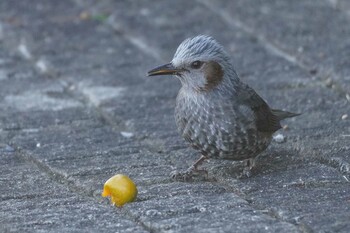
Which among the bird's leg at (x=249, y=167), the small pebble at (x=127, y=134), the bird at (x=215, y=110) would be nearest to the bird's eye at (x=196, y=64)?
the bird at (x=215, y=110)

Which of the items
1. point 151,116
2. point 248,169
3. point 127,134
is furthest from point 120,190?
point 151,116

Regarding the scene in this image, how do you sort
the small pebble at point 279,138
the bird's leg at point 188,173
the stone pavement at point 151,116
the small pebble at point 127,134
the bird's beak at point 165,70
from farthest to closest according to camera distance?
the small pebble at point 127,134 → the small pebble at point 279,138 → the bird's beak at point 165,70 → the bird's leg at point 188,173 → the stone pavement at point 151,116

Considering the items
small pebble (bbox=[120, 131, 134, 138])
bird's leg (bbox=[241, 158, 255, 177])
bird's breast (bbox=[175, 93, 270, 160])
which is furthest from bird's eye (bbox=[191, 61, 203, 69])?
small pebble (bbox=[120, 131, 134, 138])

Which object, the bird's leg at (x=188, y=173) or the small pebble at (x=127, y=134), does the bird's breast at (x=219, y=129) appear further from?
the small pebble at (x=127, y=134)

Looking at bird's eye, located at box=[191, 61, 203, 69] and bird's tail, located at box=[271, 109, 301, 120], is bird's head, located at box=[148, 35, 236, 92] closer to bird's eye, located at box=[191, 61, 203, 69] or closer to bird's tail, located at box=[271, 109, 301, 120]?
bird's eye, located at box=[191, 61, 203, 69]

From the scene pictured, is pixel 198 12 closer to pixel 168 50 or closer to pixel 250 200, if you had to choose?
pixel 168 50

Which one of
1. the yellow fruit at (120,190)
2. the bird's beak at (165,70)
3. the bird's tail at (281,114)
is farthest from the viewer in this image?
the bird's tail at (281,114)

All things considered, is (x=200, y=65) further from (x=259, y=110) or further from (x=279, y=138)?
(x=279, y=138)
